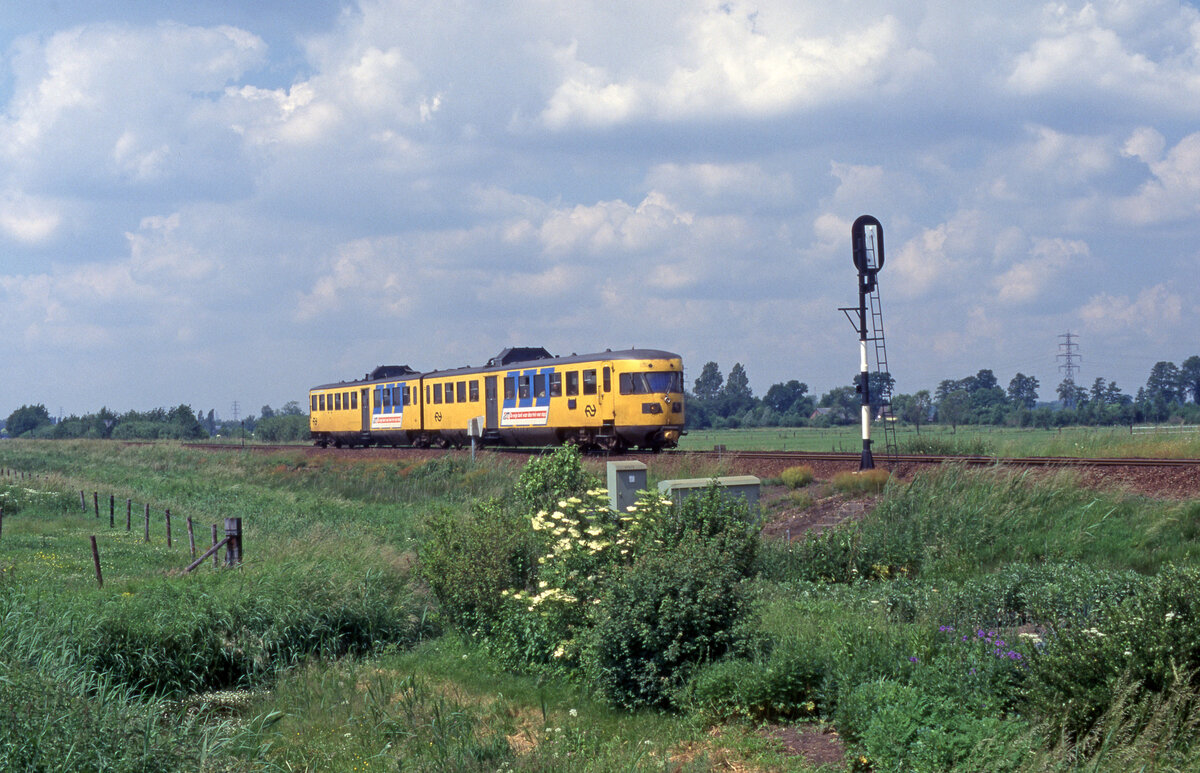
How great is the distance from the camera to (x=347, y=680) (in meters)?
11.5

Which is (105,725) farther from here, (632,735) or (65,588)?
(65,588)

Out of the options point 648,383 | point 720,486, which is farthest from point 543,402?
point 720,486

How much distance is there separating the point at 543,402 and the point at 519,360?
503 cm

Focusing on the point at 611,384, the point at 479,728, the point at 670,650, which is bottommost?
the point at 479,728

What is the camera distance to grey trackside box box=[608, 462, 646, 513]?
13.7 metres

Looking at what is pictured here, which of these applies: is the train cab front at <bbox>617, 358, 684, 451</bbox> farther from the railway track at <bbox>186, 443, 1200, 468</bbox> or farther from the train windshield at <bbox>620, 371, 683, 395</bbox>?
the railway track at <bbox>186, 443, 1200, 468</bbox>

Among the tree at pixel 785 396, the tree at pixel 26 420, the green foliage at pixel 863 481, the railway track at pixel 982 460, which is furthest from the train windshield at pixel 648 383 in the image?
the tree at pixel 26 420

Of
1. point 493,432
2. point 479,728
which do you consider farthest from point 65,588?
point 493,432

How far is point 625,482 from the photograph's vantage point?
13766 mm

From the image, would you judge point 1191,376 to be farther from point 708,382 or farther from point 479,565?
point 479,565

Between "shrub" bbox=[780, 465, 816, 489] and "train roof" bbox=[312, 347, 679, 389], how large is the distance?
9507 mm

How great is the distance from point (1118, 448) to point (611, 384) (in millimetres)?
12581

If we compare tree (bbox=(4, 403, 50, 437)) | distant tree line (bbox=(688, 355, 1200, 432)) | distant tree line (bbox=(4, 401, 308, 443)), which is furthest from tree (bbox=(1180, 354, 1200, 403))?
tree (bbox=(4, 403, 50, 437))

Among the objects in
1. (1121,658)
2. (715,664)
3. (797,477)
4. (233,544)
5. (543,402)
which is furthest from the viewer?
(543,402)
